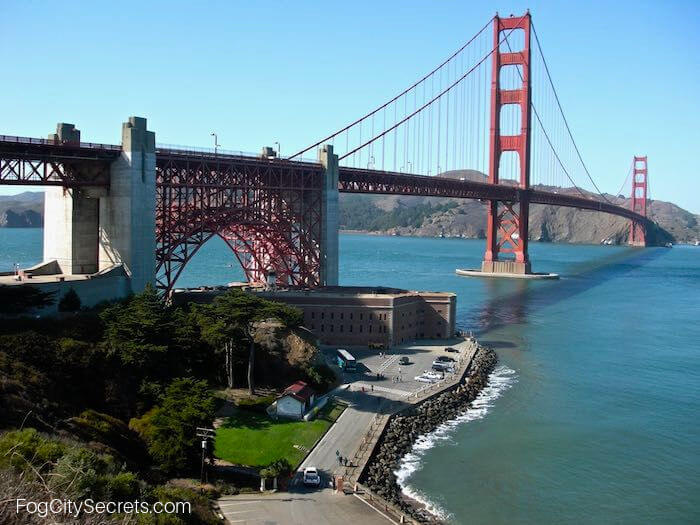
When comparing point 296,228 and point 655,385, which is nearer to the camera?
point 655,385

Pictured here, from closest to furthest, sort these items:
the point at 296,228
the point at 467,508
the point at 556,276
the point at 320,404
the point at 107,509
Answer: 1. the point at 107,509
2. the point at 467,508
3. the point at 320,404
4. the point at 296,228
5. the point at 556,276

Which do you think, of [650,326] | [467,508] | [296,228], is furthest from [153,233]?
[650,326]

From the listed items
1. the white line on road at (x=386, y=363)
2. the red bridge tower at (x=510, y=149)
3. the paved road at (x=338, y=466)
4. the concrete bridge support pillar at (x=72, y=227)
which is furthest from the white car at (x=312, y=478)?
the red bridge tower at (x=510, y=149)

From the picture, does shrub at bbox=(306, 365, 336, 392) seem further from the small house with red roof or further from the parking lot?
the small house with red roof

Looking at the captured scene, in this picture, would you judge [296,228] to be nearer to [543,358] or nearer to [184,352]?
[543,358]

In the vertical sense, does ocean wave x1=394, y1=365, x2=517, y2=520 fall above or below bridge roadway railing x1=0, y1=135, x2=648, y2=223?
below

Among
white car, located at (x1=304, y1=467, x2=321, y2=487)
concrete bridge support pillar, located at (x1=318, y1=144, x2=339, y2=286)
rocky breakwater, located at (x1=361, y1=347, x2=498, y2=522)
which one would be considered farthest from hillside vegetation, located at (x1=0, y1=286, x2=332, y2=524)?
concrete bridge support pillar, located at (x1=318, y1=144, x2=339, y2=286)

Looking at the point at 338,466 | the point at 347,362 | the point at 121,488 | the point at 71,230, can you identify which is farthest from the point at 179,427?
the point at 71,230
